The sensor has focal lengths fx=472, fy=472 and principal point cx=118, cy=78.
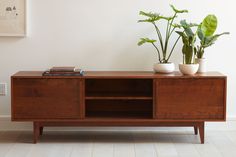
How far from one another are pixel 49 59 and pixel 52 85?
0.45 meters

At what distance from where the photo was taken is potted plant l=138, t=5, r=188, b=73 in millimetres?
3744

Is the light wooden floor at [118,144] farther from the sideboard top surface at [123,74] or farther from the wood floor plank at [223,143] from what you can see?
the sideboard top surface at [123,74]

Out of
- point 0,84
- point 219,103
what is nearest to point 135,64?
point 219,103

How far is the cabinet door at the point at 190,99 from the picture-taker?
12.0 ft

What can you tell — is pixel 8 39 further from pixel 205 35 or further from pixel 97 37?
pixel 205 35

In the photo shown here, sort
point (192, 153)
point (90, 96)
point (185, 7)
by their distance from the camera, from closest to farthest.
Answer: point (192, 153) < point (90, 96) < point (185, 7)

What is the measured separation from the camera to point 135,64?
4.05 m

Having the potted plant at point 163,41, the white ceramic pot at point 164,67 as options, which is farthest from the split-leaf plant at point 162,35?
the white ceramic pot at point 164,67

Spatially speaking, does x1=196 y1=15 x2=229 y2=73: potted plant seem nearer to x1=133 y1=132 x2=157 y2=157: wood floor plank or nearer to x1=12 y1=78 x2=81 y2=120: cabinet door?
x1=133 y1=132 x2=157 y2=157: wood floor plank

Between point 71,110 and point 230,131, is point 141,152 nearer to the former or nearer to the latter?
point 71,110

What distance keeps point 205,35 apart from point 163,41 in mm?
432

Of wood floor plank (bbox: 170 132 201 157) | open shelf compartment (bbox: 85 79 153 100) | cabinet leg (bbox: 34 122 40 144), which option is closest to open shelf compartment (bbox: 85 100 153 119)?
open shelf compartment (bbox: 85 79 153 100)

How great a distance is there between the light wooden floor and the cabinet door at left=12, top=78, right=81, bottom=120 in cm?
24

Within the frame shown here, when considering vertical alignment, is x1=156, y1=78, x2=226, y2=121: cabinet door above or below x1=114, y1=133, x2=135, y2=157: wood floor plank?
above
